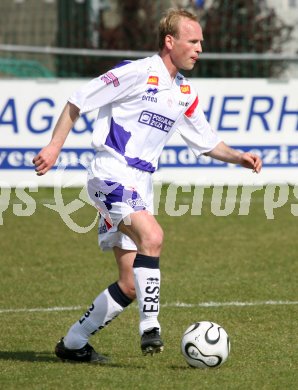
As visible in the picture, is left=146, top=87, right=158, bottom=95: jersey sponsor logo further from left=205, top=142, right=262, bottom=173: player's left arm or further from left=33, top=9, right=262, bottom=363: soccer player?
left=205, top=142, right=262, bottom=173: player's left arm

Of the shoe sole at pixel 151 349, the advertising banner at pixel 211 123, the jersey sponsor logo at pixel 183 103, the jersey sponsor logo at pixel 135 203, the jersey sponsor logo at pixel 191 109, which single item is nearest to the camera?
the shoe sole at pixel 151 349

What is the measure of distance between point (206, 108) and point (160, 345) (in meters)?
9.85

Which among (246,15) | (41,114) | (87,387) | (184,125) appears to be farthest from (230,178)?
(87,387)

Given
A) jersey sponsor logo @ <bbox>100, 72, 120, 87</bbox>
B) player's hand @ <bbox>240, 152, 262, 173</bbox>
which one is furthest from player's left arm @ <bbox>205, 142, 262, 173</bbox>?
jersey sponsor logo @ <bbox>100, 72, 120, 87</bbox>

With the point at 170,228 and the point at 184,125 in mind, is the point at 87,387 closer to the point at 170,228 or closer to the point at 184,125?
the point at 184,125

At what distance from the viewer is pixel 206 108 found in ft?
52.0

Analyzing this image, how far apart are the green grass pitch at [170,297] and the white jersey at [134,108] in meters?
1.34

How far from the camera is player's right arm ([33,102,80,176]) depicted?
6.32 m

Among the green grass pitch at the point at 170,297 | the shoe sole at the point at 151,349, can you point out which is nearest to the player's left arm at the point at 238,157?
the green grass pitch at the point at 170,297

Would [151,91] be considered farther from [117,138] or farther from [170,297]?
[170,297]

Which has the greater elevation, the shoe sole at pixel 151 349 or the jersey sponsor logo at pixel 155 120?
the jersey sponsor logo at pixel 155 120

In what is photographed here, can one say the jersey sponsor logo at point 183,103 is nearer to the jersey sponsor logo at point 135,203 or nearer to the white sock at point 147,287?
the jersey sponsor logo at point 135,203

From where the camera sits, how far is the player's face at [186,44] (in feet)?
21.7

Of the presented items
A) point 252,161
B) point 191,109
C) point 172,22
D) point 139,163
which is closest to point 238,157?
point 252,161
